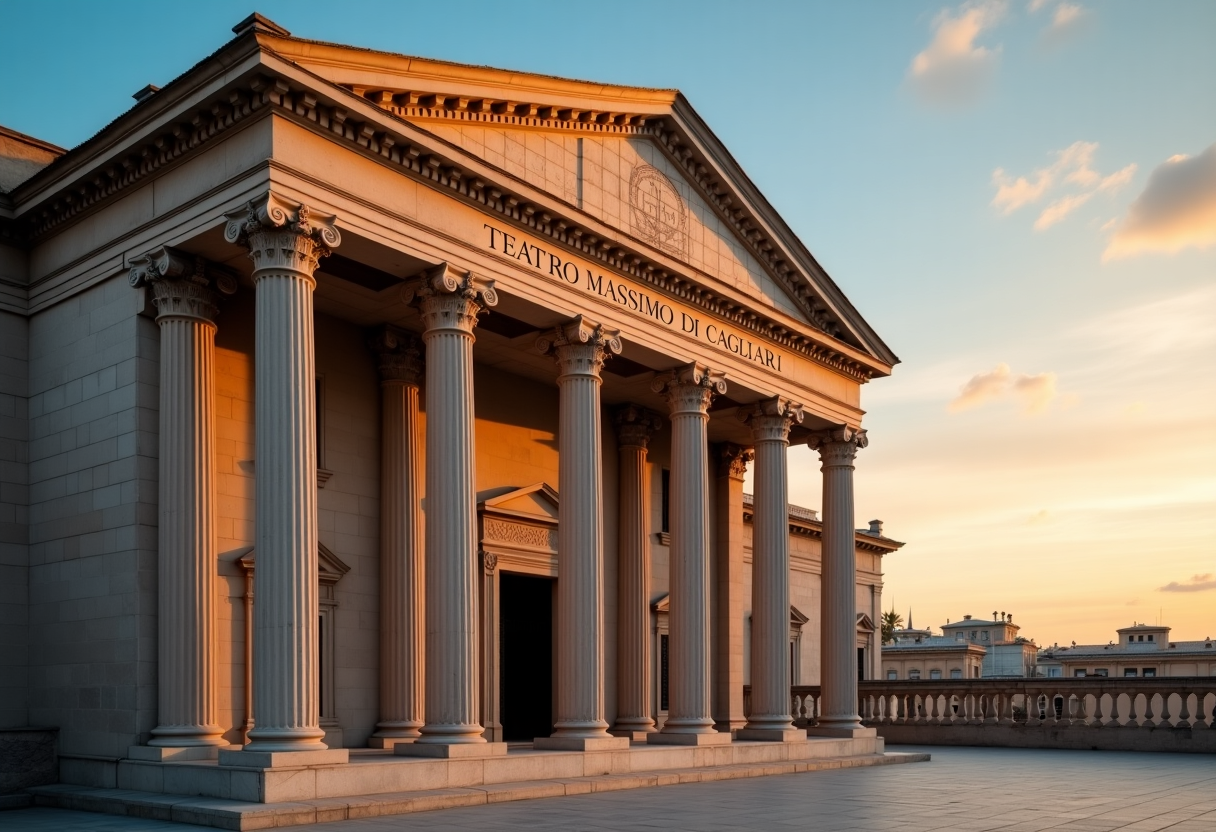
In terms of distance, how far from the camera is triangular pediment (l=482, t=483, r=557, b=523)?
84.7 ft

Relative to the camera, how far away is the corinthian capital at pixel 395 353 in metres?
23.6

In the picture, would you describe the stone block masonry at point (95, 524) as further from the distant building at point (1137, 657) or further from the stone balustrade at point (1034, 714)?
the distant building at point (1137, 657)

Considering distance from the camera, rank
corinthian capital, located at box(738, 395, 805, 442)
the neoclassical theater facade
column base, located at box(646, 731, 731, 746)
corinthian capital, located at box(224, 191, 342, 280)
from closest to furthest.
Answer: corinthian capital, located at box(224, 191, 342, 280)
the neoclassical theater facade
column base, located at box(646, 731, 731, 746)
corinthian capital, located at box(738, 395, 805, 442)

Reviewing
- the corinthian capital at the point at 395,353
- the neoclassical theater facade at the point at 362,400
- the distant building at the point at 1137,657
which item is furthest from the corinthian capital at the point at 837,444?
the distant building at the point at 1137,657

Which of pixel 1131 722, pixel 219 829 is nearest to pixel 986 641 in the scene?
pixel 1131 722

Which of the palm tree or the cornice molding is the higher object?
the cornice molding

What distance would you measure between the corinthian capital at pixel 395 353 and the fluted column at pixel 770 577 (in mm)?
9038

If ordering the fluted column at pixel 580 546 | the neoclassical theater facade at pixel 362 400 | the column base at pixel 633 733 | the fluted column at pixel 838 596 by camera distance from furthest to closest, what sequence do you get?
the fluted column at pixel 838 596 < the column base at pixel 633 733 < the fluted column at pixel 580 546 < the neoclassical theater facade at pixel 362 400

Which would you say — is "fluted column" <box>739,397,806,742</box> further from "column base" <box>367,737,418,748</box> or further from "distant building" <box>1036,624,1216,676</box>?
"distant building" <box>1036,624,1216,676</box>

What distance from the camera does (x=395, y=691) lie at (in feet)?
74.3

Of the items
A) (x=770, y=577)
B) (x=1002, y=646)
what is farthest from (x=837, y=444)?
(x=1002, y=646)

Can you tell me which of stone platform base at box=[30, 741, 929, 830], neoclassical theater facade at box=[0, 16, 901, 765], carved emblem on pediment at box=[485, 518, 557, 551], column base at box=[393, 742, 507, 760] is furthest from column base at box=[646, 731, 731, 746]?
column base at box=[393, 742, 507, 760]

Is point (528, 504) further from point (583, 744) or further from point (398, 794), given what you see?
point (398, 794)

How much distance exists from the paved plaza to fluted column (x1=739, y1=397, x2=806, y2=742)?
3424 mm
